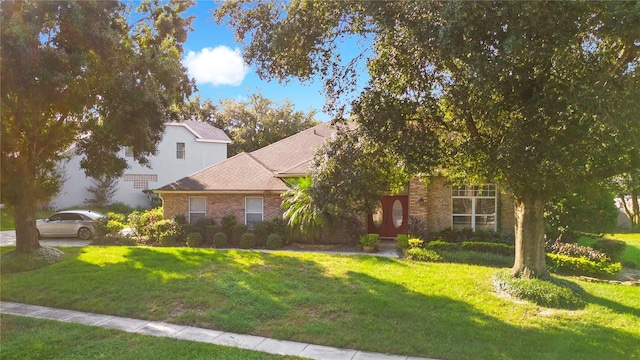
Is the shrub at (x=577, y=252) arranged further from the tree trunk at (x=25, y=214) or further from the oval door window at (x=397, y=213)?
the tree trunk at (x=25, y=214)

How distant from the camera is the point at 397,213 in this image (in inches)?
771

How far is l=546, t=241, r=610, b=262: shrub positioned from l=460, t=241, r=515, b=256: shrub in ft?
4.42

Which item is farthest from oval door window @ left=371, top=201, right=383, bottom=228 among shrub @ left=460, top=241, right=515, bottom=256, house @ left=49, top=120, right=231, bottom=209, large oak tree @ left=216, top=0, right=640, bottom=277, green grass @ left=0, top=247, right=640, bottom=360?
house @ left=49, top=120, right=231, bottom=209

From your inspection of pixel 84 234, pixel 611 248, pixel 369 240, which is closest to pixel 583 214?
pixel 611 248

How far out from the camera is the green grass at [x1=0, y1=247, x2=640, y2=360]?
7.19 meters

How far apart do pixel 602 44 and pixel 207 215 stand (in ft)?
54.3

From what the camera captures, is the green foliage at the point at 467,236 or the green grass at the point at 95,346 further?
the green foliage at the point at 467,236

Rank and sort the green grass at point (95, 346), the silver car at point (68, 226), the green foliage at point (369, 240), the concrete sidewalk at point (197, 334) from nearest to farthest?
the green grass at point (95, 346) → the concrete sidewalk at point (197, 334) → the green foliage at point (369, 240) → the silver car at point (68, 226)

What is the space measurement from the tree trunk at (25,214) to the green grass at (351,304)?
1764 mm

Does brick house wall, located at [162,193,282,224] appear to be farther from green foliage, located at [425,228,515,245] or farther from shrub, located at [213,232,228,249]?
green foliage, located at [425,228,515,245]

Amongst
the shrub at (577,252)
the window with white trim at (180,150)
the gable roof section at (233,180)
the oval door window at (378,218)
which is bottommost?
the shrub at (577,252)

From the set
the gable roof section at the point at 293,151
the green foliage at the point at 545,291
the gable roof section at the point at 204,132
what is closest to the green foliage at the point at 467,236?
the green foliage at the point at 545,291

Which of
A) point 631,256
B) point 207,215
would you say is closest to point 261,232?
point 207,215

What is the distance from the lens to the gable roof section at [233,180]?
774 inches
